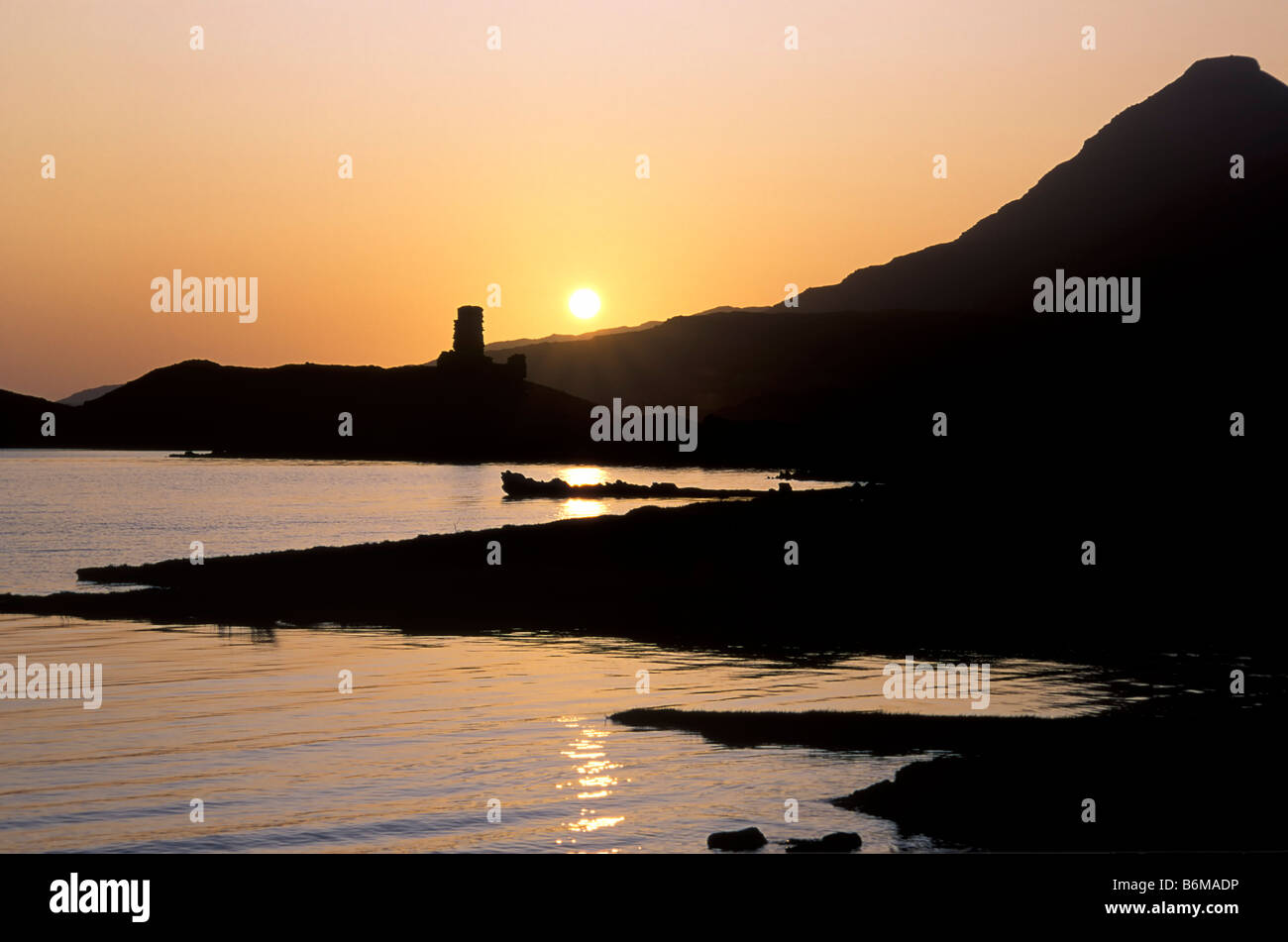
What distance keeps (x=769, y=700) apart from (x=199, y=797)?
1197 cm

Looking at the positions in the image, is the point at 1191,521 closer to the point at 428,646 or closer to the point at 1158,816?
the point at 428,646

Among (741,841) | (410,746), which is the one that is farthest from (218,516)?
(741,841)

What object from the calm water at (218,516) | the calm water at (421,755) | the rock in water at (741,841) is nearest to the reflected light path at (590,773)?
the calm water at (421,755)

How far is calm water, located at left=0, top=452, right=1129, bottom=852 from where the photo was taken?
17844 millimetres

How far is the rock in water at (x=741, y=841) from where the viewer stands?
15938 mm

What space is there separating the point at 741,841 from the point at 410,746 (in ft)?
29.7

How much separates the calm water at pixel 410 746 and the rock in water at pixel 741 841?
1.04 meters

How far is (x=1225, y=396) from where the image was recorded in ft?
591

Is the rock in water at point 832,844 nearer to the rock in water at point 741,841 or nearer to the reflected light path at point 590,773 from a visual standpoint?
the rock in water at point 741,841

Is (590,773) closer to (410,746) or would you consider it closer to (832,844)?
(410,746)

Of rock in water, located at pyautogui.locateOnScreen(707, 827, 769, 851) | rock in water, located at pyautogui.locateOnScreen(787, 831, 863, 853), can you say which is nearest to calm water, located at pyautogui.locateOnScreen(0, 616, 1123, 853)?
rock in water, located at pyautogui.locateOnScreen(707, 827, 769, 851)

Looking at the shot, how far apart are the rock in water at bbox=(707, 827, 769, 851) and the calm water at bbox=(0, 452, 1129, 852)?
1.04 meters

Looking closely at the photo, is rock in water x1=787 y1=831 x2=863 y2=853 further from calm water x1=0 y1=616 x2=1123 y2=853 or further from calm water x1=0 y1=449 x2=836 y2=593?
calm water x1=0 y1=449 x2=836 y2=593
